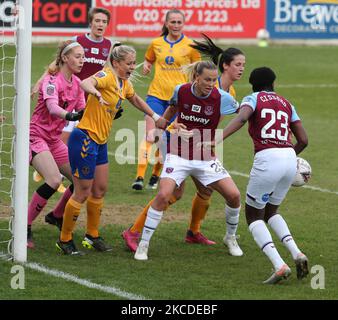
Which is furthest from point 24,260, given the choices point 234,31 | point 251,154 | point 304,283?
point 234,31

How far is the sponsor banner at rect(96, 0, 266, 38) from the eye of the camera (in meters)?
30.0

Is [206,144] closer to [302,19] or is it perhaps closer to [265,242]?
[265,242]

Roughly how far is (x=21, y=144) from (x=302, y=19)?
23688mm

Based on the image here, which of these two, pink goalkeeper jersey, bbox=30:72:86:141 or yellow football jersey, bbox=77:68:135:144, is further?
pink goalkeeper jersey, bbox=30:72:86:141

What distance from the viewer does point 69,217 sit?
32.4 feet

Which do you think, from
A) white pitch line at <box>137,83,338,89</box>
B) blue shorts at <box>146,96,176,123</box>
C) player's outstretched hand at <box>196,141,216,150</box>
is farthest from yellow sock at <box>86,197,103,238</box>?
white pitch line at <box>137,83,338,89</box>

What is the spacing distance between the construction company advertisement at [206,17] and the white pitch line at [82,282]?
1979 centimetres

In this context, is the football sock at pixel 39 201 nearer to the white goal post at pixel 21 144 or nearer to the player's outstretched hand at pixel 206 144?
the white goal post at pixel 21 144

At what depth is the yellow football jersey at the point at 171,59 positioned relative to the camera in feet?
47.2

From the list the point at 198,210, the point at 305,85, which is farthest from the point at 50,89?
the point at 305,85

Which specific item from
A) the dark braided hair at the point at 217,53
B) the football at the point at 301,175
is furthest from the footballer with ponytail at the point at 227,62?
the football at the point at 301,175

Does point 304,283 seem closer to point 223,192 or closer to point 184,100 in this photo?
point 223,192

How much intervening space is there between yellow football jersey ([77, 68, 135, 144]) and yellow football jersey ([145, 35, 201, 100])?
14.6ft

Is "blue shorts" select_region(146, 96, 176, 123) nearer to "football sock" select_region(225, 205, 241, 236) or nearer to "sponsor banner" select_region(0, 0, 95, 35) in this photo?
"football sock" select_region(225, 205, 241, 236)
